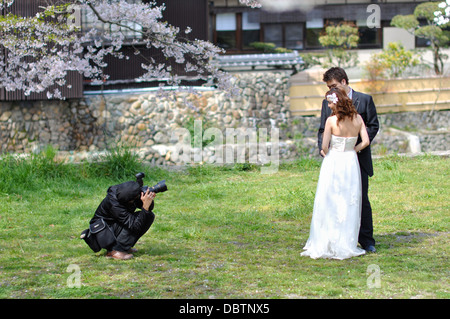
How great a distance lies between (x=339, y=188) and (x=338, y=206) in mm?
191

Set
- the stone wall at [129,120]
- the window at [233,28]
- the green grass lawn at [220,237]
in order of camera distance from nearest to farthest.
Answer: the green grass lawn at [220,237] < the stone wall at [129,120] < the window at [233,28]

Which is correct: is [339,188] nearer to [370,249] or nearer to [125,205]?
[370,249]

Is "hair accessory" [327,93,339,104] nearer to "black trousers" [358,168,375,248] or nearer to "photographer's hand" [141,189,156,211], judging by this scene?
"black trousers" [358,168,375,248]

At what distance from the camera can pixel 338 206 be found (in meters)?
6.19

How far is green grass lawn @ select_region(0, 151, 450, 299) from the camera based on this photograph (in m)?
5.22

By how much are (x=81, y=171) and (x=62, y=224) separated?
3305mm

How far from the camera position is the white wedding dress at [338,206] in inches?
243

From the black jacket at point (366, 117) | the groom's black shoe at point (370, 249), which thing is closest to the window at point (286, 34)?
the black jacket at point (366, 117)

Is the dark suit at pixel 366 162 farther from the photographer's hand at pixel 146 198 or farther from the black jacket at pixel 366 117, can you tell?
the photographer's hand at pixel 146 198

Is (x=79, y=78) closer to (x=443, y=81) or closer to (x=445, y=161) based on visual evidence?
(x=445, y=161)

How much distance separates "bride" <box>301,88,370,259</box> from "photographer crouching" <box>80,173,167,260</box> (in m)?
1.69

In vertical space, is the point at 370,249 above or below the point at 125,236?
below

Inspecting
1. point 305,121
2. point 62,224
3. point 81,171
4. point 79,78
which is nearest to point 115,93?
point 79,78

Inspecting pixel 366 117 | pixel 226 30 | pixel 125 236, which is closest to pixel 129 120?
pixel 226 30
